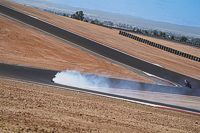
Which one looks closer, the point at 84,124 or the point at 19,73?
the point at 84,124

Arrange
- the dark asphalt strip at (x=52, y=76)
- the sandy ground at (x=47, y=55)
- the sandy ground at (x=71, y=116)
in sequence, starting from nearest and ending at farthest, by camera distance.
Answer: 1. the sandy ground at (x=71, y=116)
2. the dark asphalt strip at (x=52, y=76)
3. the sandy ground at (x=47, y=55)

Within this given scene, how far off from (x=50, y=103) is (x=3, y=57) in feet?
50.8

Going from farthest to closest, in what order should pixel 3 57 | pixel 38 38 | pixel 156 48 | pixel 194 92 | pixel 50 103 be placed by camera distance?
pixel 156 48 < pixel 38 38 < pixel 3 57 < pixel 194 92 < pixel 50 103

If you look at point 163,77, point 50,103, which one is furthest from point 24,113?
point 163,77

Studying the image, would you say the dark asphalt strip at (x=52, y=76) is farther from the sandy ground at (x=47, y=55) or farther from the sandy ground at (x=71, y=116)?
the sandy ground at (x=71, y=116)

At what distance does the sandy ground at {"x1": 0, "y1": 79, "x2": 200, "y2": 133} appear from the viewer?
9663 millimetres

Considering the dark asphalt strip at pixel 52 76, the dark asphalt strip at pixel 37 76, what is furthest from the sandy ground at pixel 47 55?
the dark asphalt strip at pixel 37 76

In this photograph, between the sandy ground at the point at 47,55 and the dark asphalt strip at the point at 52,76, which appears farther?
the sandy ground at the point at 47,55

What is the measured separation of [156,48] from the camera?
49.3 metres

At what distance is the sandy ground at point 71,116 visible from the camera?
31.7ft

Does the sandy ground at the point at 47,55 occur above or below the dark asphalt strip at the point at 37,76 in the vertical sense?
above

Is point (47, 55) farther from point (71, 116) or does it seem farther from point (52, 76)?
point (71, 116)

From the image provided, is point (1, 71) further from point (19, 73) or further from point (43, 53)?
point (43, 53)

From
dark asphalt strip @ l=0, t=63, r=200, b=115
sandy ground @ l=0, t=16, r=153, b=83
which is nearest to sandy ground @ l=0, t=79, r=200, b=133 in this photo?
dark asphalt strip @ l=0, t=63, r=200, b=115
